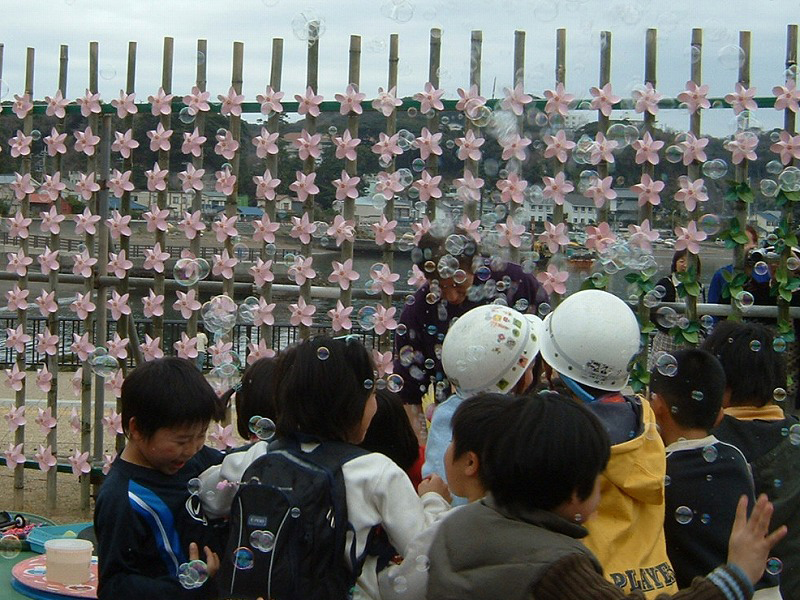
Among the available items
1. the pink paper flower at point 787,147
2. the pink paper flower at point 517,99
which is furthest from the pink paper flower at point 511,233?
the pink paper flower at point 787,147

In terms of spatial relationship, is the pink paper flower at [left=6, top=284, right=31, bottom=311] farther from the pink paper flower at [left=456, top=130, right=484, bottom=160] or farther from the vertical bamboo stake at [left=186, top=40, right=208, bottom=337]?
the pink paper flower at [left=456, top=130, right=484, bottom=160]

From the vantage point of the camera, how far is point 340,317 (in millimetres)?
5055

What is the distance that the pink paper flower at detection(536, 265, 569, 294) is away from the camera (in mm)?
4793

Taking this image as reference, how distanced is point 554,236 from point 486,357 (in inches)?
104

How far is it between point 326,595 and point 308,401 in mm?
377

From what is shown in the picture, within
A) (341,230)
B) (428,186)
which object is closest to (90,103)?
(341,230)

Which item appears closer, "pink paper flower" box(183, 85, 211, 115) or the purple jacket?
the purple jacket

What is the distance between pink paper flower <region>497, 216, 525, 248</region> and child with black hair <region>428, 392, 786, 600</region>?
9.97ft

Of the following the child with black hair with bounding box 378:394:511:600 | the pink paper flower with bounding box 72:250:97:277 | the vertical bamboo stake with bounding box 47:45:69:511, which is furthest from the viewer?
the vertical bamboo stake with bounding box 47:45:69:511

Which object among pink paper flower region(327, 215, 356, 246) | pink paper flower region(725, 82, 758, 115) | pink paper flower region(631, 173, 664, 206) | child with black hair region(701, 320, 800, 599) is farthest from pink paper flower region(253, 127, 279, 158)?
child with black hair region(701, 320, 800, 599)

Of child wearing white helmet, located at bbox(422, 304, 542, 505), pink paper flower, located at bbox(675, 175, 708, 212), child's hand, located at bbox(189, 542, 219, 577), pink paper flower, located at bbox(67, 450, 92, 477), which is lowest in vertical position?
pink paper flower, located at bbox(67, 450, 92, 477)

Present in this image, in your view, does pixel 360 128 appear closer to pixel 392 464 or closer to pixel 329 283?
pixel 329 283

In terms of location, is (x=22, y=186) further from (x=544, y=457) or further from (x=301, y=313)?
(x=544, y=457)

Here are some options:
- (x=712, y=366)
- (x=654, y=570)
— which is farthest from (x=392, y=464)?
(x=712, y=366)
